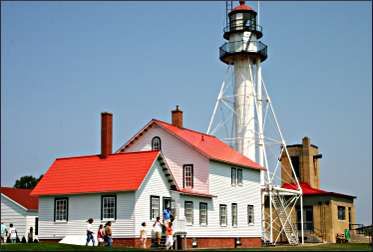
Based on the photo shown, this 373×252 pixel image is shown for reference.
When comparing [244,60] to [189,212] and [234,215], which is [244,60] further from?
[189,212]

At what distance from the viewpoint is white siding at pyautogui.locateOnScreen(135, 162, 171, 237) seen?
35.9 m

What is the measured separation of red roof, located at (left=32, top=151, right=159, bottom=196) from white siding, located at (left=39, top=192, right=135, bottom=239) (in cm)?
48

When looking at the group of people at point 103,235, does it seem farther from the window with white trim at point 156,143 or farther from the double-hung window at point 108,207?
the window with white trim at point 156,143

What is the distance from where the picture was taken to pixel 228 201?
1706 inches

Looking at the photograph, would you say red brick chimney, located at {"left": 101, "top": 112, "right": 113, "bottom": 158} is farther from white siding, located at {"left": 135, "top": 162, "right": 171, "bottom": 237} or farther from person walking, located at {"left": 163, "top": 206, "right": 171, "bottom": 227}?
person walking, located at {"left": 163, "top": 206, "right": 171, "bottom": 227}

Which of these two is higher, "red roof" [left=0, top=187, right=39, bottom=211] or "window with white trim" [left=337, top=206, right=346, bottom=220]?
"red roof" [left=0, top=187, right=39, bottom=211]

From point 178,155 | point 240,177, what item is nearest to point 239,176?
point 240,177

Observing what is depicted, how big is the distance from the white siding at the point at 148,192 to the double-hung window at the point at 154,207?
0.22 meters

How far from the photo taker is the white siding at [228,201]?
134ft

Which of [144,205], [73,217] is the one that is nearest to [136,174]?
[144,205]

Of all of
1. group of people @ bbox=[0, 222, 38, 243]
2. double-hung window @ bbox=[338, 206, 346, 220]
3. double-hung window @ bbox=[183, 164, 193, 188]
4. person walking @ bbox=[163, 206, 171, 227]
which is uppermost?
double-hung window @ bbox=[183, 164, 193, 188]

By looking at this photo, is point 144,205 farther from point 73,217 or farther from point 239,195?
point 239,195

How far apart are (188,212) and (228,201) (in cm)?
446

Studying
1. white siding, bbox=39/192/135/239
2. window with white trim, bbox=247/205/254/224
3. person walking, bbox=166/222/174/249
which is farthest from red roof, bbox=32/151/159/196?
window with white trim, bbox=247/205/254/224
